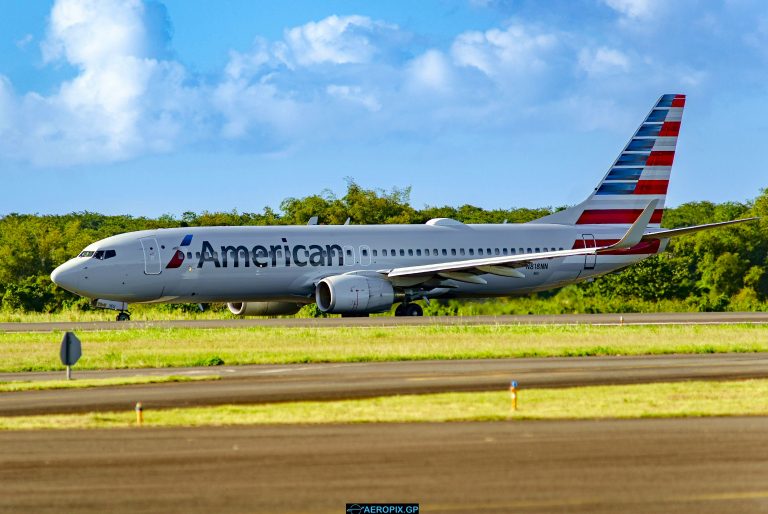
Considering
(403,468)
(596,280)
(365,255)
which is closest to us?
(403,468)

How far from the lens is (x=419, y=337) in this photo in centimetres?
4159

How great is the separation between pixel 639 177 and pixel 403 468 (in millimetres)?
48902

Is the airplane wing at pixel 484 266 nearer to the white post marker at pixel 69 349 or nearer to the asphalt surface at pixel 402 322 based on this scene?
the asphalt surface at pixel 402 322

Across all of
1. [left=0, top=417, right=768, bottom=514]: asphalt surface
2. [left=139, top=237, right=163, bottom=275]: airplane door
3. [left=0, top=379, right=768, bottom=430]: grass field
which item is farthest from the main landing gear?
[left=0, top=417, right=768, bottom=514]: asphalt surface

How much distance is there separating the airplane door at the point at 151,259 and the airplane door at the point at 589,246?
19.5 m

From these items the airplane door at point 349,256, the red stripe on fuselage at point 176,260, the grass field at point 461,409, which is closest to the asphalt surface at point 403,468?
the grass field at point 461,409

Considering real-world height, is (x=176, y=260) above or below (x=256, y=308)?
above

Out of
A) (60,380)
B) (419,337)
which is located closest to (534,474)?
(60,380)

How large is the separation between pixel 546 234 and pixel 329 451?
42994 mm

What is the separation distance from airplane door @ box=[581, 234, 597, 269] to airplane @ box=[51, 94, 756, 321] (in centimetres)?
4

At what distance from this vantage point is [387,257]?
57.3 metres

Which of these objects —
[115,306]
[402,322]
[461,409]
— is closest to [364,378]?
[461,409]

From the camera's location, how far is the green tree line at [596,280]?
211 feet

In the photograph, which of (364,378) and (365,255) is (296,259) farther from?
(364,378)
